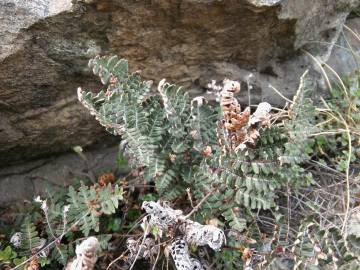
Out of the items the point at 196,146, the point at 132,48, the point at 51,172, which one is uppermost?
the point at 132,48

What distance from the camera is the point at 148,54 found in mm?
2324

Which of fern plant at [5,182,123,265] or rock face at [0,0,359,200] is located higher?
rock face at [0,0,359,200]

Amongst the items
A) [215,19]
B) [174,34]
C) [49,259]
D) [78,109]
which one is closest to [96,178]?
[78,109]

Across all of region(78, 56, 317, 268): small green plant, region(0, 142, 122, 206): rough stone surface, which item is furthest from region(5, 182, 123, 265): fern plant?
region(0, 142, 122, 206): rough stone surface

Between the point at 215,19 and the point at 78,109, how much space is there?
0.77 m

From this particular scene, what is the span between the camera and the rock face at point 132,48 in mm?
2096

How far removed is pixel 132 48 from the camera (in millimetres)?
2279

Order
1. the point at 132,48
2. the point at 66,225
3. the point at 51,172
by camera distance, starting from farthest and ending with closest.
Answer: the point at 51,172 → the point at 132,48 → the point at 66,225

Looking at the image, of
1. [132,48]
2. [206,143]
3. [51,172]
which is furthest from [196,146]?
[51,172]

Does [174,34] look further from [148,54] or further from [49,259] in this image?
[49,259]

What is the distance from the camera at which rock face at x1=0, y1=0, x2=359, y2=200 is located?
2.10m

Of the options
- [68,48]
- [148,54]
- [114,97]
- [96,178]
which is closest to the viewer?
[114,97]

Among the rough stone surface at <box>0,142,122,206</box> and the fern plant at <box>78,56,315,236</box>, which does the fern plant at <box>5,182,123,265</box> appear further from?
the rough stone surface at <box>0,142,122,206</box>

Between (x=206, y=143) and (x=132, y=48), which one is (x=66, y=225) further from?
(x=132, y=48)
